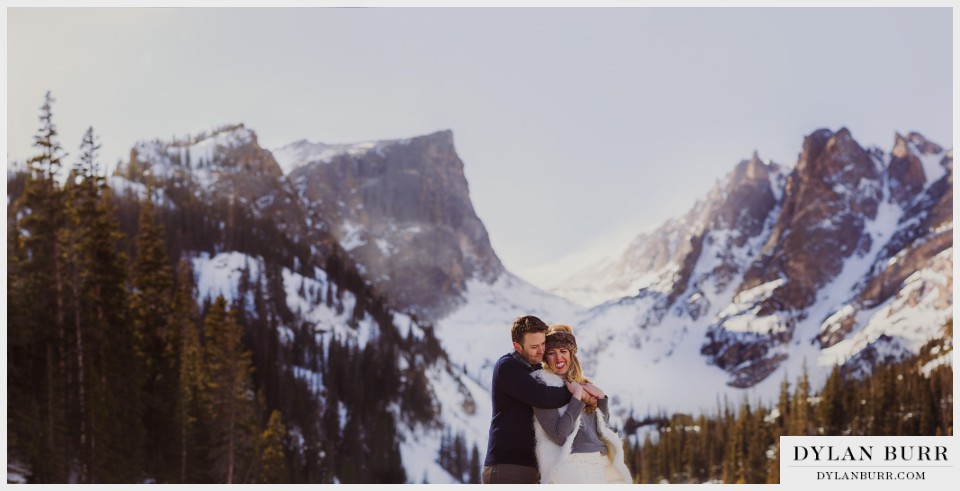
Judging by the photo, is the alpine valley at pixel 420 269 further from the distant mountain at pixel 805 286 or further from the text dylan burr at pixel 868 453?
the text dylan burr at pixel 868 453

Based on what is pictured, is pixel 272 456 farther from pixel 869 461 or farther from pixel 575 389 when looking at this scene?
pixel 575 389

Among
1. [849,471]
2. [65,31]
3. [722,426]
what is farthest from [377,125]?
[722,426]

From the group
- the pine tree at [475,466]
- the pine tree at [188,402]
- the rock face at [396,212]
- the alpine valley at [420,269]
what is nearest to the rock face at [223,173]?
the alpine valley at [420,269]

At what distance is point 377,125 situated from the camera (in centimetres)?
3331

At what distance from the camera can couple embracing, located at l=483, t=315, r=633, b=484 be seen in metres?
6.95

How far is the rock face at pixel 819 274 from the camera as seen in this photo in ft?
369

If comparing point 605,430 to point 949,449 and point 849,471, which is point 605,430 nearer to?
point 849,471

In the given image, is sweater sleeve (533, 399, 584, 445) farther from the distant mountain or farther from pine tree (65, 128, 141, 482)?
the distant mountain

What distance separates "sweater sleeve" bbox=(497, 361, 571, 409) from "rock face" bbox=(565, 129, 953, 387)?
3331 inches

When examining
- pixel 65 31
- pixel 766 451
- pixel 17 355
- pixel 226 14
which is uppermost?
pixel 226 14

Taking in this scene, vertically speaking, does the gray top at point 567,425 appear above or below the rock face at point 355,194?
below

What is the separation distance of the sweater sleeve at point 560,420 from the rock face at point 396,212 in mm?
45392

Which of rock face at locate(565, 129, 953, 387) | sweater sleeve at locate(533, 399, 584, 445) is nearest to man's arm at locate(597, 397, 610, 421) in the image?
sweater sleeve at locate(533, 399, 584, 445)

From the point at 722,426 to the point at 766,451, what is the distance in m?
10.0
